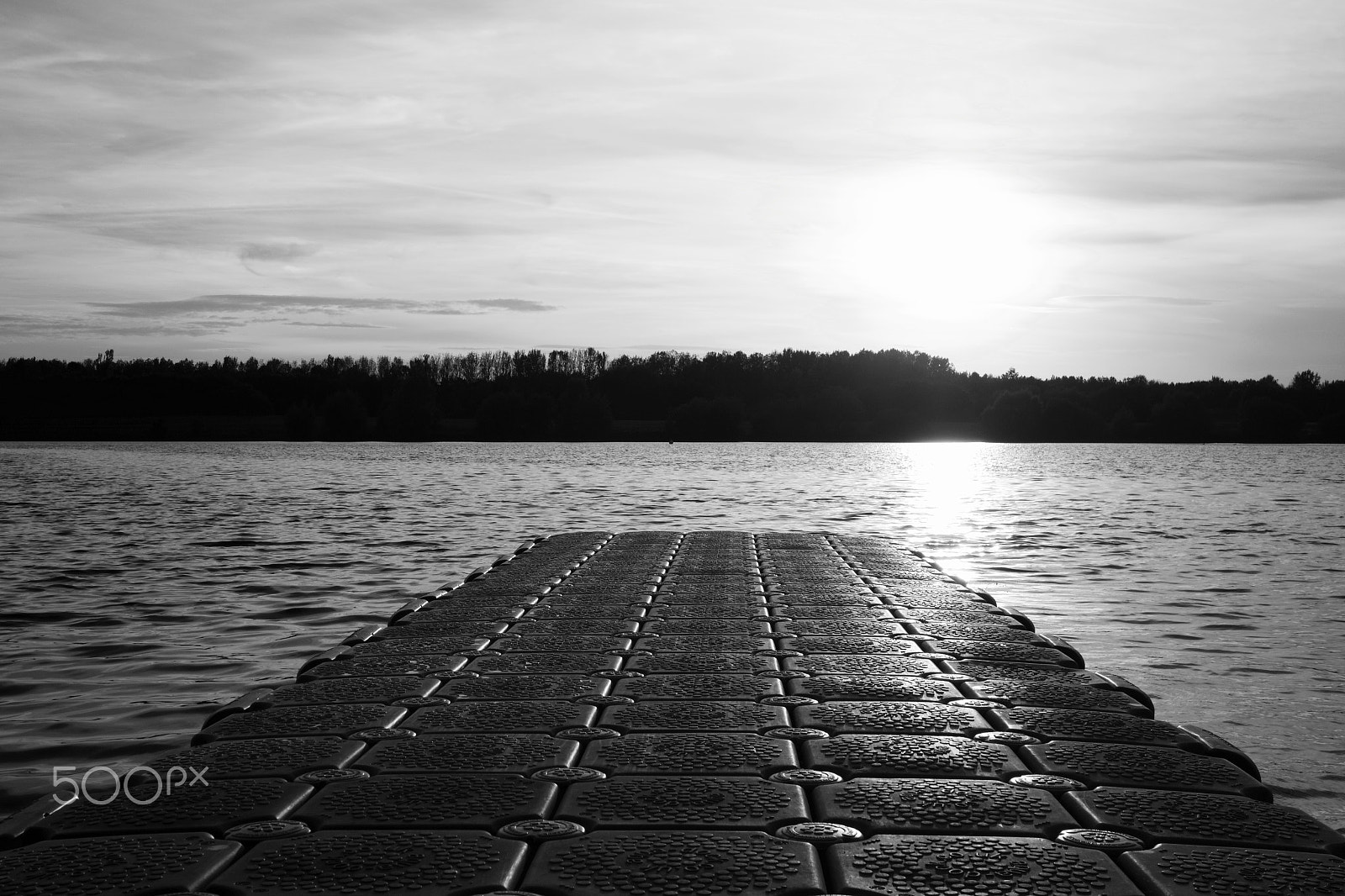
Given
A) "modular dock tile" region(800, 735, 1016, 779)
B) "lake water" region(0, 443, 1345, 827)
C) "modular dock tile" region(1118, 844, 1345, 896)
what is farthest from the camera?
"lake water" region(0, 443, 1345, 827)

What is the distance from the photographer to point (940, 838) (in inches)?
149

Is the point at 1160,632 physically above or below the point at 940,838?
below

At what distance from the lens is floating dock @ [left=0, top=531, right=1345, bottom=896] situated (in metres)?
3.47

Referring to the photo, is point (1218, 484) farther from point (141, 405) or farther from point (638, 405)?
point (141, 405)

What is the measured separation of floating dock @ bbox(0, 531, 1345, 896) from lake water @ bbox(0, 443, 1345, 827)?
1958 millimetres

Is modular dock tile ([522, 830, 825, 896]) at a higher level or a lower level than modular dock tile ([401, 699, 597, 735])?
higher

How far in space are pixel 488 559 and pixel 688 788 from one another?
1473cm

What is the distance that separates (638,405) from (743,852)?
151364mm

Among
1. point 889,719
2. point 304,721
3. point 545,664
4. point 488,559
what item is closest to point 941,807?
point 889,719

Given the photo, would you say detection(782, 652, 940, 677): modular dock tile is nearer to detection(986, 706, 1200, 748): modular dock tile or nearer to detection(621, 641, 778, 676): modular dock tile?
detection(621, 641, 778, 676): modular dock tile

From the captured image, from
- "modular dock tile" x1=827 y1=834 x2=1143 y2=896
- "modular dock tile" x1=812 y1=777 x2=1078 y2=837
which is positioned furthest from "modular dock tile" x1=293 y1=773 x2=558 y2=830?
"modular dock tile" x1=827 y1=834 x2=1143 y2=896

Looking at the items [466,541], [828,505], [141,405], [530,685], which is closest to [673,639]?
[530,685]

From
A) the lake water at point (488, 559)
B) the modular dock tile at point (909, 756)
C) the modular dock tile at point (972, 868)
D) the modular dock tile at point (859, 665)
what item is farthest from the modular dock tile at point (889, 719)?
the lake water at point (488, 559)

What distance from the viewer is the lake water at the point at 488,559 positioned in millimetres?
8461
